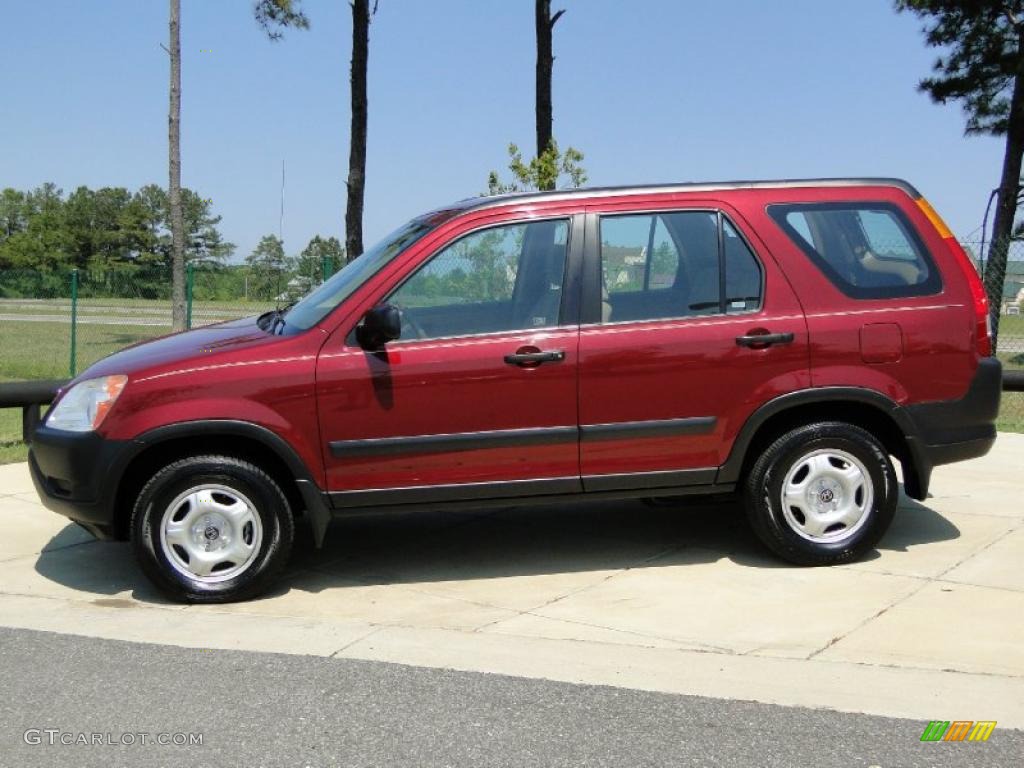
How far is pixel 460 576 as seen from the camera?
5.95 metres

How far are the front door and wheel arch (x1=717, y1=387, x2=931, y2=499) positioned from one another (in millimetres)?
848

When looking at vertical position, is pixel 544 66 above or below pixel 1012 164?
above

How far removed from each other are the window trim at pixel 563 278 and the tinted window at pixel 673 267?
14 centimetres

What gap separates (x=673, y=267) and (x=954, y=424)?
1618mm

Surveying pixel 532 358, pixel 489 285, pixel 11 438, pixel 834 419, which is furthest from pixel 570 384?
pixel 11 438

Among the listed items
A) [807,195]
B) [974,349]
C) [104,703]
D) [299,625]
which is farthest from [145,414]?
[974,349]

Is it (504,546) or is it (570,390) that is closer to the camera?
(570,390)

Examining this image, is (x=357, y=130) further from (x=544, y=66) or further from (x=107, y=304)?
(x=107, y=304)

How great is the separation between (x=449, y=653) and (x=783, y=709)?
1367mm

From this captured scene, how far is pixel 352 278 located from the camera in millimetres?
5922

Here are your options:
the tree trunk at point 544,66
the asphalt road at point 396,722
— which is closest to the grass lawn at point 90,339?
the tree trunk at point 544,66

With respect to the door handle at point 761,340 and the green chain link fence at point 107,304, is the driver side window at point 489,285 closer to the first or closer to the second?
the door handle at point 761,340

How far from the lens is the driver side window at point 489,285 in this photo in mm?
5641

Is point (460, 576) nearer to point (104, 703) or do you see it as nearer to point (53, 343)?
point (104, 703)
